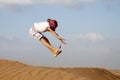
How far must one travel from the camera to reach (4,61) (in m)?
18.8

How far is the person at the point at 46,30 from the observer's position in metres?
13.4

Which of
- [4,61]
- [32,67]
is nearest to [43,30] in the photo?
[32,67]

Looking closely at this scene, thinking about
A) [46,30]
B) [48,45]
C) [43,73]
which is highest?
[46,30]

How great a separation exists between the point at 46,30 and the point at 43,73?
3237 mm

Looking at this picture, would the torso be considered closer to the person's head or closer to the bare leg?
the person's head

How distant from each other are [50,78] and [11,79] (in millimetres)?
1591

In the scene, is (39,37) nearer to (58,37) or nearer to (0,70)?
(58,37)

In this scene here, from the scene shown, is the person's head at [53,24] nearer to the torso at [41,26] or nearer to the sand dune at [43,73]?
the torso at [41,26]

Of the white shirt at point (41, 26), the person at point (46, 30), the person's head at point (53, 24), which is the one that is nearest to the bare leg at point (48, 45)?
the person at point (46, 30)

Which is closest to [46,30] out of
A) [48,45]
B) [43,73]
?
[48,45]

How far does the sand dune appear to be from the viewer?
52.5ft

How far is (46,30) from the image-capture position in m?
13.7

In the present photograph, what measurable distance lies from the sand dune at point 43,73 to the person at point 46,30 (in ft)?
7.06

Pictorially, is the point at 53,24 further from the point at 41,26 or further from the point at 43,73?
the point at 43,73
